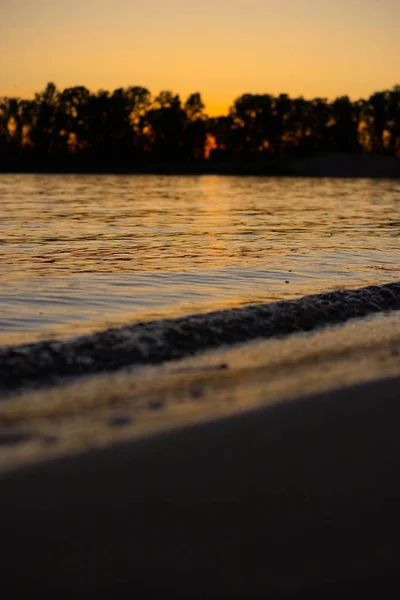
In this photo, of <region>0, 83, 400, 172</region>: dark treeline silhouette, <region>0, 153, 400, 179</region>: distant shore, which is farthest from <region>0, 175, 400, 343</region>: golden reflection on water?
<region>0, 83, 400, 172</region>: dark treeline silhouette

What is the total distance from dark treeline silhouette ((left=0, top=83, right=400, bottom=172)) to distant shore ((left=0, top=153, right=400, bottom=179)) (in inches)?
41.4

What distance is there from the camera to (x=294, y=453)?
5824 millimetres

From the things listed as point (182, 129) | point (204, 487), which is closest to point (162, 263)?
point (204, 487)

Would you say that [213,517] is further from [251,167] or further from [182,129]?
[182,129]

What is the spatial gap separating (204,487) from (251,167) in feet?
557

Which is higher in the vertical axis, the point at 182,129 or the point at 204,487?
the point at 182,129

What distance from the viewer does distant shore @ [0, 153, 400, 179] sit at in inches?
6265

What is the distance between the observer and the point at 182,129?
18200cm

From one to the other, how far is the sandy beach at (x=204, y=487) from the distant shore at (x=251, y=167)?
151m

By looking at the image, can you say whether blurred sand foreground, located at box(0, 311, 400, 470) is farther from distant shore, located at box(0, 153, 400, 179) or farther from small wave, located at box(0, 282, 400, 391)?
distant shore, located at box(0, 153, 400, 179)

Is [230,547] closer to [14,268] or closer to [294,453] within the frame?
[294,453]

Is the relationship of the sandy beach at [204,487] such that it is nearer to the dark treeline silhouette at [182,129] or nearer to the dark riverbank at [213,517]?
the dark riverbank at [213,517]

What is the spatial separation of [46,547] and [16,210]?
1381 inches

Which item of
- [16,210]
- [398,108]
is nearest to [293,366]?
[16,210]
